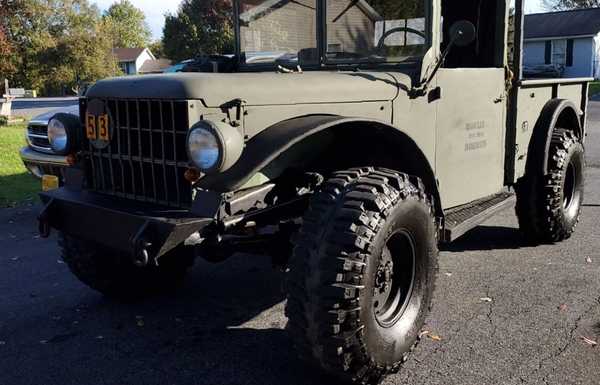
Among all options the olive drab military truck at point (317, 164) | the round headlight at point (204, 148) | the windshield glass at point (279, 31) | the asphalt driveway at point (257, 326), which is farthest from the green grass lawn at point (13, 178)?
the round headlight at point (204, 148)

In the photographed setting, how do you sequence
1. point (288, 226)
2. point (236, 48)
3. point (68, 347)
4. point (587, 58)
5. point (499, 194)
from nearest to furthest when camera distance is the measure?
point (288, 226) → point (68, 347) → point (236, 48) → point (499, 194) → point (587, 58)

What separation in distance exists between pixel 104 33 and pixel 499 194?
3678 centimetres

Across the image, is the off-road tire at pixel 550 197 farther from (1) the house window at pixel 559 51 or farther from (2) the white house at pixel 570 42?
Answer: (1) the house window at pixel 559 51

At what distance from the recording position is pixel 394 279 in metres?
3.58

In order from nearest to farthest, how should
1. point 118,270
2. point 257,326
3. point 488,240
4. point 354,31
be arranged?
point 257,326, point 354,31, point 118,270, point 488,240

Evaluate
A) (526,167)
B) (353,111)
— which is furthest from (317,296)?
(526,167)

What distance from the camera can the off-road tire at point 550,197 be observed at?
541cm

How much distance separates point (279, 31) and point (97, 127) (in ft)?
4.91

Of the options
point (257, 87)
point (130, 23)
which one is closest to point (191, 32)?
point (257, 87)

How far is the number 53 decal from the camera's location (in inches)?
141

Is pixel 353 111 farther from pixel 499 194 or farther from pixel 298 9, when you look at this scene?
pixel 499 194

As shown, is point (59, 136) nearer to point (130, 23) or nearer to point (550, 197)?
point (550, 197)

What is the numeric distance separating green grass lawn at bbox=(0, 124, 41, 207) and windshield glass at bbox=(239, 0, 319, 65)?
4.70 metres

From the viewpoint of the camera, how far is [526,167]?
5.38m
